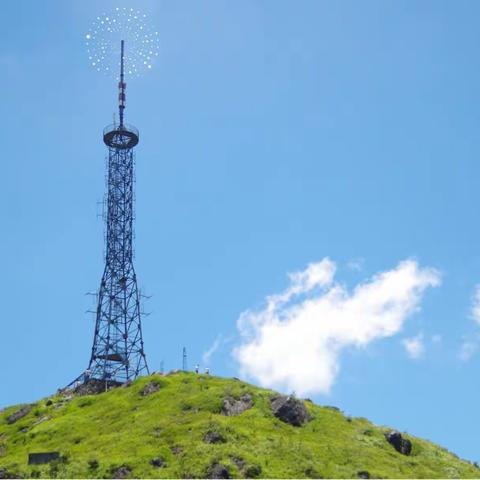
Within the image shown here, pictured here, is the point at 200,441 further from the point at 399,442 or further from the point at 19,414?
the point at 19,414

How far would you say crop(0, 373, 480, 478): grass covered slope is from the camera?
59.1 meters

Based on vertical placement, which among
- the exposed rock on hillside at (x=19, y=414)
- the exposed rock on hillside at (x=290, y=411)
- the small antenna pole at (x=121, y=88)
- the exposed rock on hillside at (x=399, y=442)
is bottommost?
the exposed rock on hillside at (x=399, y=442)

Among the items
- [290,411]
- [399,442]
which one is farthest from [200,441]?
[399,442]

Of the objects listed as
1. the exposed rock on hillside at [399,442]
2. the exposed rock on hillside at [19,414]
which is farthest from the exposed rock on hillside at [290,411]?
the exposed rock on hillside at [19,414]

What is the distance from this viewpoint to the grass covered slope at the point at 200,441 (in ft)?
194

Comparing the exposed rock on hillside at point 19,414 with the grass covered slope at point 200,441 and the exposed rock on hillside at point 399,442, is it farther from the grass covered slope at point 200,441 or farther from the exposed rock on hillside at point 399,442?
the exposed rock on hillside at point 399,442

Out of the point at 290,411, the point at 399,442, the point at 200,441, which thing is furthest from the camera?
the point at 290,411

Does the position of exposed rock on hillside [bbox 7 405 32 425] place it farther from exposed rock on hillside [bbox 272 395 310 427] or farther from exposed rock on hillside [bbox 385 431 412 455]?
exposed rock on hillside [bbox 385 431 412 455]

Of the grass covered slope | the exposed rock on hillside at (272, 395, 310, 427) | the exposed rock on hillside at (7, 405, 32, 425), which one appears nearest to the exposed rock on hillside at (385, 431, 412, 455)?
the grass covered slope

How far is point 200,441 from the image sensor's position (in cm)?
6272

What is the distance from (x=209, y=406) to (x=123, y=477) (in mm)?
14027

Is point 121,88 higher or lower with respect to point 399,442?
higher

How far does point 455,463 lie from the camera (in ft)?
225

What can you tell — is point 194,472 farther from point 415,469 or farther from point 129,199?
point 129,199
